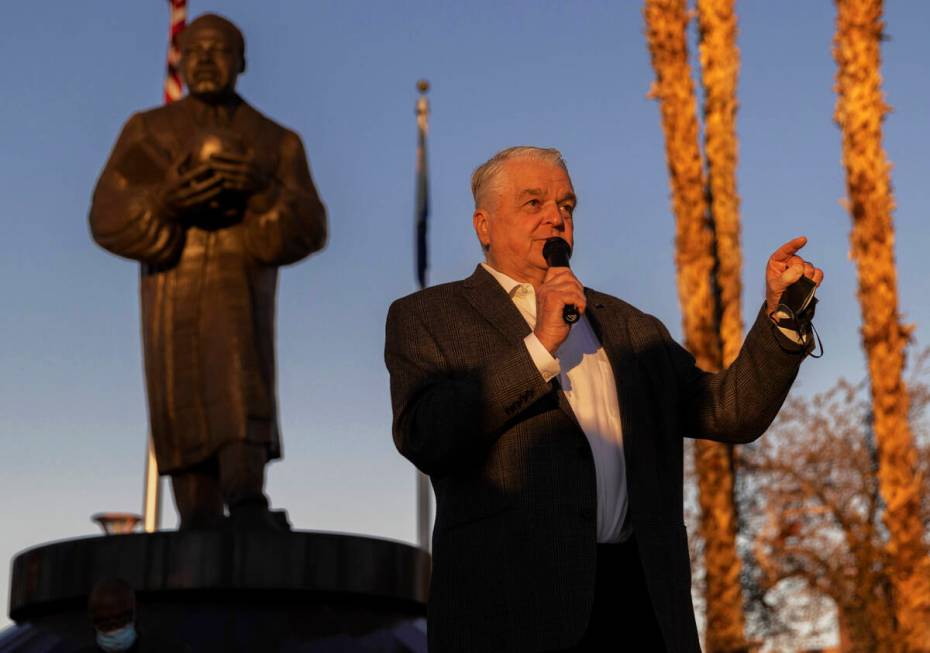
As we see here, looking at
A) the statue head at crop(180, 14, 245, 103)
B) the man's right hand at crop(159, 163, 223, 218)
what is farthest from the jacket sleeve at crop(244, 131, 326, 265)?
the statue head at crop(180, 14, 245, 103)

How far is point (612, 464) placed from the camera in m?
3.00

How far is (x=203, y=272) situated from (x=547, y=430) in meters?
5.33

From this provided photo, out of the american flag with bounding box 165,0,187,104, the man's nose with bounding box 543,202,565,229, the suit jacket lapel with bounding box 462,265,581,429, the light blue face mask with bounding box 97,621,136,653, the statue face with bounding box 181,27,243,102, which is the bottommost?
the light blue face mask with bounding box 97,621,136,653

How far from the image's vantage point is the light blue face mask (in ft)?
18.2

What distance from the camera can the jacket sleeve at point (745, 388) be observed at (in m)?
3.12

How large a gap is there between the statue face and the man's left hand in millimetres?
5526

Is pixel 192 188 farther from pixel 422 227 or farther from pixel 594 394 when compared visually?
pixel 422 227

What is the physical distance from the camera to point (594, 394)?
122 inches

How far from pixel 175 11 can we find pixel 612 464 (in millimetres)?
11486

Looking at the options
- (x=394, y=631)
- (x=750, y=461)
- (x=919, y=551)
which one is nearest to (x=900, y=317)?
(x=919, y=551)

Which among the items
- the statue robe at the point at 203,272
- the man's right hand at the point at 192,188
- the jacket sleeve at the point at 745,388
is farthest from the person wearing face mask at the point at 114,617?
the jacket sleeve at the point at 745,388

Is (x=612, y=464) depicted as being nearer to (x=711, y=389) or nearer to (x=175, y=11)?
(x=711, y=389)

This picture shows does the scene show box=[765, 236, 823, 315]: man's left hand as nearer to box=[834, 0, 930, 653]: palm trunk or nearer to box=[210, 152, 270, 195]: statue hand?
box=[210, 152, 270, 195]: statue hand

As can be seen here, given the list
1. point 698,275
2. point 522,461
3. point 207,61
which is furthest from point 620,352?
point 698,275
